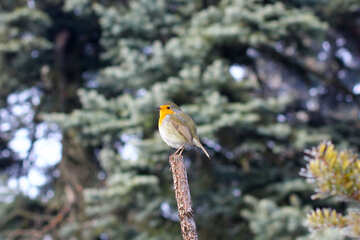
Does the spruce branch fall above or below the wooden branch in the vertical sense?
below

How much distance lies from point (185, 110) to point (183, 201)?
254cm

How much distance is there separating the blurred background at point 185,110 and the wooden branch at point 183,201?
2.25 m

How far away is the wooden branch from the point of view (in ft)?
5.33

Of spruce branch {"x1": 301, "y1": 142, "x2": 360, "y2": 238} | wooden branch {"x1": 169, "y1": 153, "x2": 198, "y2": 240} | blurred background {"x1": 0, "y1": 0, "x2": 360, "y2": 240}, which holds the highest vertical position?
blurred background {"x1": 0, "y1": 0, "x2": 360, "y2": 240}

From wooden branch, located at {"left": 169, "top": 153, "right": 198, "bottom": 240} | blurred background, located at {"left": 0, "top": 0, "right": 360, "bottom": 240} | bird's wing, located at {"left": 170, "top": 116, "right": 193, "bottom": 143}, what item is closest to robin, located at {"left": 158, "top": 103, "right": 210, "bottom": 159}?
bird's wing, located at {"left": 170, "top": 116, "right": 193, "bottom": 143}

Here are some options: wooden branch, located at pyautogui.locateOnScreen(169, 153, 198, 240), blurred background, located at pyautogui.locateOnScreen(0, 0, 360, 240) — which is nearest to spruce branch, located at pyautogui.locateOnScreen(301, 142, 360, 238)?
wooden branch, located at pyautogui.locateOnScreen(169, 153, 198, 240)

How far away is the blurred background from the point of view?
4336 millimetres

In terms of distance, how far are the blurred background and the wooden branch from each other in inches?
88.6

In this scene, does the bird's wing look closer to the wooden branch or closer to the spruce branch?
the wooden branch

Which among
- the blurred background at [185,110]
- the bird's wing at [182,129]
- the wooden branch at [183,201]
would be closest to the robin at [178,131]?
the bird's wing at [182,129]

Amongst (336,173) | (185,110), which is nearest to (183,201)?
(336,173)

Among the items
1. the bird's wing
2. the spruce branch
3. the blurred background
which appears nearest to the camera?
the spruce branch

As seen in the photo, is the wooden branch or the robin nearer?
the wooden branch

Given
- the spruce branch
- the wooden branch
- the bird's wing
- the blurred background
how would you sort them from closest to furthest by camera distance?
1. the spruce branch
2. the wooden branch
3. the bird's wing
4. the blurred background
